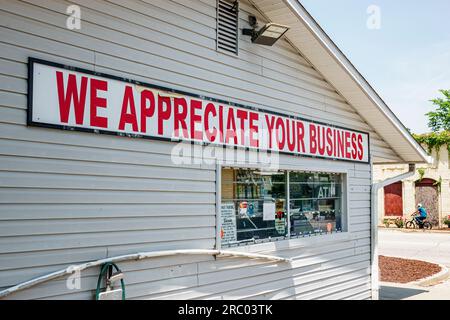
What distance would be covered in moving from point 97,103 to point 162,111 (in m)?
0.82

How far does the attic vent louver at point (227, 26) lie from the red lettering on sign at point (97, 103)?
1.93m

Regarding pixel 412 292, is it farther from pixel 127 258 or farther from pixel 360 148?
pixel 127 258

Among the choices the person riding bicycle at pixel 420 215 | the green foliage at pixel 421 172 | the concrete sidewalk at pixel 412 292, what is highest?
the green foliage at pixel 421 172

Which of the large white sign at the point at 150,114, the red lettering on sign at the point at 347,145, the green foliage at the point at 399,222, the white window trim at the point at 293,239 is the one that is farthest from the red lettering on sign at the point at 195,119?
the green foliage at the point at 399,222

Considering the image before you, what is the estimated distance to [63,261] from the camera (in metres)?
4.18

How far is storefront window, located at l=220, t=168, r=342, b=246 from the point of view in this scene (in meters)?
6.05

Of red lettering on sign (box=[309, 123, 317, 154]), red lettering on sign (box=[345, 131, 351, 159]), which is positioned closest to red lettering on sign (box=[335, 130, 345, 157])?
red lettering on sign (box=[345, 131, 351, 159])

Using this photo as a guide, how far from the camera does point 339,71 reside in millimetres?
7418

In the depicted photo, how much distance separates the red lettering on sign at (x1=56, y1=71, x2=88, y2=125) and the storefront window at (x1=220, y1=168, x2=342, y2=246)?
2.19 metres

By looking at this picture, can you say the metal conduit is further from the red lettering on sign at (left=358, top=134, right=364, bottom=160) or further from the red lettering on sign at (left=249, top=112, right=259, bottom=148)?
the red lettering on sign at (left=358, top=134, right=364, bottom=160)

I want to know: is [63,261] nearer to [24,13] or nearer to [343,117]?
[24,13]

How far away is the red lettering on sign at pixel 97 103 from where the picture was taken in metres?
4.46

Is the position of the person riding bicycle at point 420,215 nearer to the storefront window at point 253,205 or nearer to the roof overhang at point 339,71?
the roof overhang at point 339,71

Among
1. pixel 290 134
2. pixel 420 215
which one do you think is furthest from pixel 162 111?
pixel 420 215
